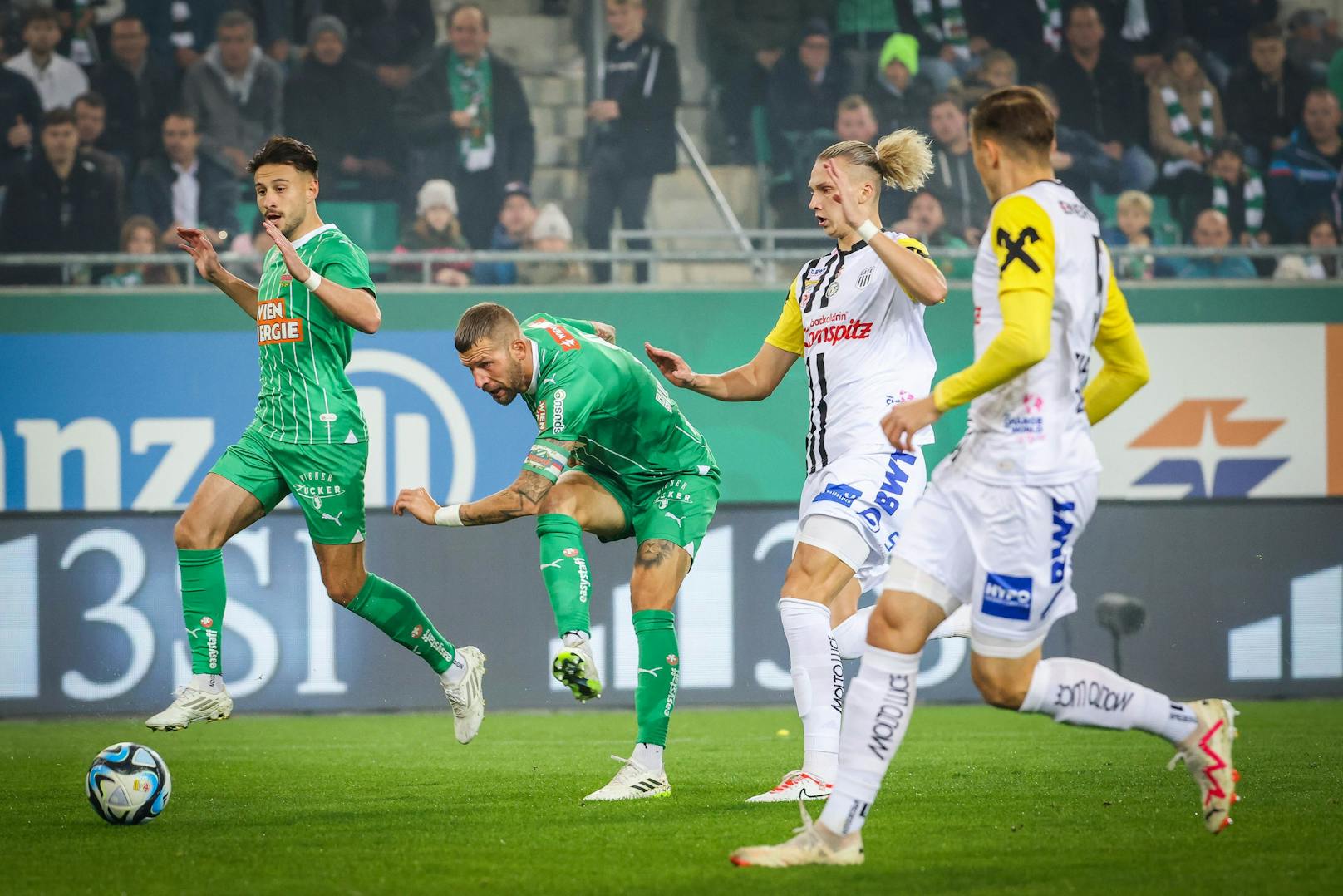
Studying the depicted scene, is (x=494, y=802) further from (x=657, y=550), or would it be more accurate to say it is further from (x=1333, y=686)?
(x=1333, y=686)

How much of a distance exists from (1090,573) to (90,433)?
285 inches

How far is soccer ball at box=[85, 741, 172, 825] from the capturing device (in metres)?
5.34

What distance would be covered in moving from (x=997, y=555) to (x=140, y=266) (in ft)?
31.8

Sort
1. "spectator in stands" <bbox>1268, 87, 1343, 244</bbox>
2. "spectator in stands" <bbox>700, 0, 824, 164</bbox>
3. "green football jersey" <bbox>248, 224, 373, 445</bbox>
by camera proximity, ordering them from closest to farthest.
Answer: "green football jersey" <bbox>248, 224, 373, 445</bbox>
"spectator in stands" <bbox>1268, 87, 1343, 244</bbox>
"spectator in stands" <bbox>700, 0, 824, 164</bbox>

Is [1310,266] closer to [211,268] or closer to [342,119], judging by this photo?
[342,119]

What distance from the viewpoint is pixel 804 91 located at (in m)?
13.7

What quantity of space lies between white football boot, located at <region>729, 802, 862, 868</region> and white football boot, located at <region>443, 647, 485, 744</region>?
251 cm

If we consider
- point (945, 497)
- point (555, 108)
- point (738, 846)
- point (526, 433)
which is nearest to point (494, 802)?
point (738, 846)

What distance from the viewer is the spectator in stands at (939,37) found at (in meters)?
13.9

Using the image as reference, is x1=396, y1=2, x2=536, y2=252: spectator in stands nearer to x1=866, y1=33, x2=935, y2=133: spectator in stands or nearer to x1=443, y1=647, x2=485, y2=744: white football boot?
x1=866, y1=33, x2=935, y2=133: spectator in stands

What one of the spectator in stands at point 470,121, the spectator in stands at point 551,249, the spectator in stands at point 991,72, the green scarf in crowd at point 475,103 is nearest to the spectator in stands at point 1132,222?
the spectator in stands at point 991,72

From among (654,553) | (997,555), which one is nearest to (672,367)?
(654,553)

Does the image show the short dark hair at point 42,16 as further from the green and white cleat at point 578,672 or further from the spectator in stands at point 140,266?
the green and white cleat at point 578,672

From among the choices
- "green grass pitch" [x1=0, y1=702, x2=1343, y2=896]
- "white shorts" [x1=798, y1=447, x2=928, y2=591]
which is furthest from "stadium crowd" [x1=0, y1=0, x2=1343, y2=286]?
"white shorts" [x1=798, y1=447, x2=928, y2=591]
